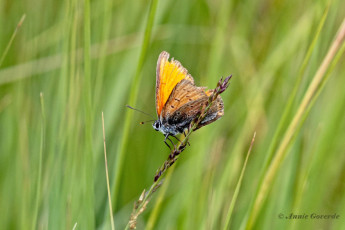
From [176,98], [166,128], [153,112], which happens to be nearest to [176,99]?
[176,98]

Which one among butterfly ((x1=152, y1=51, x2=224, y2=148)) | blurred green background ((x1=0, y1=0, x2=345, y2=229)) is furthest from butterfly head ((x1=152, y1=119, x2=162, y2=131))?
blurred green background ((x1=0, y1=0, x2=345, y2=229))

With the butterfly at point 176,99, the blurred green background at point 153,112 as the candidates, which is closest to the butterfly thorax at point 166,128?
the butterfly at point 176,99

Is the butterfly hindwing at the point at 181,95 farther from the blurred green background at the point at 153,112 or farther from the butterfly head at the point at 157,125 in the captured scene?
the blurred green background at the point at 153,112

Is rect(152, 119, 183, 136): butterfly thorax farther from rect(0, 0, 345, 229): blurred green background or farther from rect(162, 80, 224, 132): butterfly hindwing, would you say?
rect(0, 0, 345, 229): blurred green background

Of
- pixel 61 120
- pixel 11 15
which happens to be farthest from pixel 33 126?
pixel 11 15

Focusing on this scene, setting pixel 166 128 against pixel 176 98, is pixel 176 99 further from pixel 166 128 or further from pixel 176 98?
pixel 166 128
